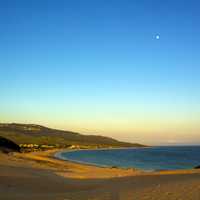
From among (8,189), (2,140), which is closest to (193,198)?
(8,189)

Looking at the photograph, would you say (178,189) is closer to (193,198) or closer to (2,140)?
(193,198)

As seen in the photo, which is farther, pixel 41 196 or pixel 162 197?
pixel 41 196

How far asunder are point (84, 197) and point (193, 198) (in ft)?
17.6

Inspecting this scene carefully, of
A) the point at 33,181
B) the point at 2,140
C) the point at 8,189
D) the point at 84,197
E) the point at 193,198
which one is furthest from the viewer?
the point at 2,140

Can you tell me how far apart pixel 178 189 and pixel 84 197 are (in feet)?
18.3

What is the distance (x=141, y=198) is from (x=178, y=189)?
3.93 metres

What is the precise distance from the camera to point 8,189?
21.1 meters

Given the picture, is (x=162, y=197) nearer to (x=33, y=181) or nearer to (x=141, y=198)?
(x=141, y=198)

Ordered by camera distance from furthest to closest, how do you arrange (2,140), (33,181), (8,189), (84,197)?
(2,140) → (33,181) → (8,189) → (84,197)

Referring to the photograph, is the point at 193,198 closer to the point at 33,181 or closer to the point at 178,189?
the point at 178,189

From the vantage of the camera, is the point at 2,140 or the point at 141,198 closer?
the point at 141,198

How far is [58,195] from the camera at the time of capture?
20.0m

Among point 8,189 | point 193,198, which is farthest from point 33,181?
point 193,198

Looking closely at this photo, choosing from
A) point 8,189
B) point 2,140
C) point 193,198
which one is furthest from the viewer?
point 2,140
